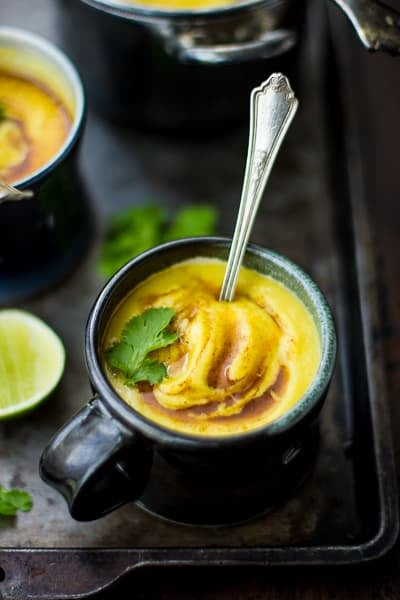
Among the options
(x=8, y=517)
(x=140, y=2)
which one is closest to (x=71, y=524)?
(x=8, y=517)

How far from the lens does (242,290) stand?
1312mm

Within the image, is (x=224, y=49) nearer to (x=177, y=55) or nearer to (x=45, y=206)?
(x=177, y=55)

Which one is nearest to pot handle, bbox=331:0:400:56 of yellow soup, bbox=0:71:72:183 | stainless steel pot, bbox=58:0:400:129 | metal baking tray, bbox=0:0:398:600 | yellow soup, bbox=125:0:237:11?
stainless steel pot, bbox=58:0:400:129

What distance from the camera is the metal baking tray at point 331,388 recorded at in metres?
1.21

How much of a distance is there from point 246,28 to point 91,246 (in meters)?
0.48

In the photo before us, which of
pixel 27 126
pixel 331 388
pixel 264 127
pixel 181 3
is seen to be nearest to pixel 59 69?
pixel 27 126

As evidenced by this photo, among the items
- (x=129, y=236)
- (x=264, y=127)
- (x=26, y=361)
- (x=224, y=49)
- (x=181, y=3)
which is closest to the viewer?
(x=264, y=127)

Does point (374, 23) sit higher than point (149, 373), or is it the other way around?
point (374, 23)

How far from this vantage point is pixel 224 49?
5.03 ft

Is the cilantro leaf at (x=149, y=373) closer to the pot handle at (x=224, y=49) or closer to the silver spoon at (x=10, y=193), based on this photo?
the silver spoon at (x=10, y=193)

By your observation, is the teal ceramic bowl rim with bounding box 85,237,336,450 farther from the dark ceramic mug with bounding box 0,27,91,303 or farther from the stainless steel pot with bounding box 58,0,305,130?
the stainless steel pot with bounding box 58,0,305,130

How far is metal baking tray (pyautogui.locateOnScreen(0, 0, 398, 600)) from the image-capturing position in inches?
47.5

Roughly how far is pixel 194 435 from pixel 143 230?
1.95 ft

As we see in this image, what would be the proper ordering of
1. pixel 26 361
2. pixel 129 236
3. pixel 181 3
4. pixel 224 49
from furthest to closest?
pixel 181 3 → pixel 129 236 → pixel 224 49 → pixel 26 361
